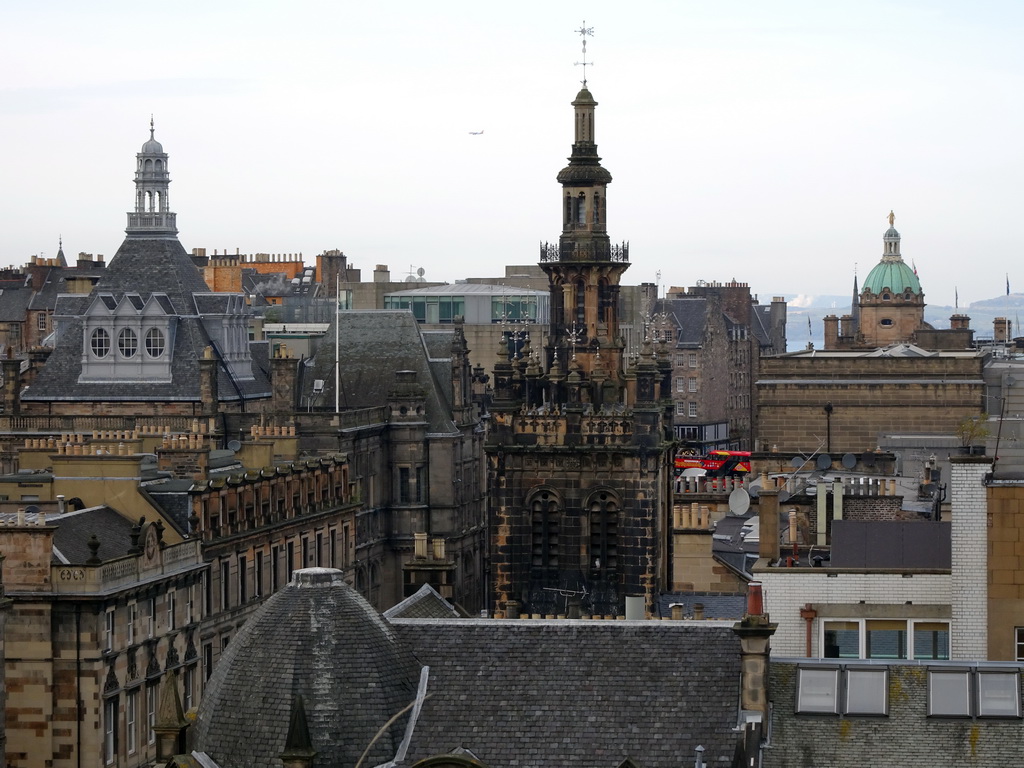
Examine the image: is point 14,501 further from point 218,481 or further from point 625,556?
point 625,556

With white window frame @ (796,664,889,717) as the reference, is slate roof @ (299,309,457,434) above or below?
above

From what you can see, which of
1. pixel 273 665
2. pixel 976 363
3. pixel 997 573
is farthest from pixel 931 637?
pixel 976 363

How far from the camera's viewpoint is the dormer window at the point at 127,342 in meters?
131

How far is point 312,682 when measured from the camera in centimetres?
4950

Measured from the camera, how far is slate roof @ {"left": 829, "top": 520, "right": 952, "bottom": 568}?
204ft

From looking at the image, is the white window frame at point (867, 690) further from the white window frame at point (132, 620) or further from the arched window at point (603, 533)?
the arched window at point (603, 533)

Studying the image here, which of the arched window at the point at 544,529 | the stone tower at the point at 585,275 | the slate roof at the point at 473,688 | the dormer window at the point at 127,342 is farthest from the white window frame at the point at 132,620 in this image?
the dormer window at the point at 127,342

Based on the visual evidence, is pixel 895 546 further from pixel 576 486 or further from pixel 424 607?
pixel 576 486

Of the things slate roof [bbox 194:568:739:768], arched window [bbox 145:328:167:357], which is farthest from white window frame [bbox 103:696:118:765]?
arched window [bbox 145:328:167:357]

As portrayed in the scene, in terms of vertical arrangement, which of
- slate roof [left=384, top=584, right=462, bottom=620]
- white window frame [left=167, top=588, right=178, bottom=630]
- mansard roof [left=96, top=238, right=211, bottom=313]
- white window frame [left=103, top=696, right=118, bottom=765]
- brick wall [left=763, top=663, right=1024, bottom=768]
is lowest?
white window frame [left=103, top=696, right=118, bottom=765]

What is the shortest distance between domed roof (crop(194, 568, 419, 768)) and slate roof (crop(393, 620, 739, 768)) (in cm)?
103

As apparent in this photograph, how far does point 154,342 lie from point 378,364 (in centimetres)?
1417

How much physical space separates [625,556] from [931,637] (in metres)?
33.3

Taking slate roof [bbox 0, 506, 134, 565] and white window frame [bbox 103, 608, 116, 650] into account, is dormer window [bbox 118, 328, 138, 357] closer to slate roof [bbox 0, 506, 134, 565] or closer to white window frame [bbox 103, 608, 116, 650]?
slate roof [bbox 0, 506, 134, 565]
